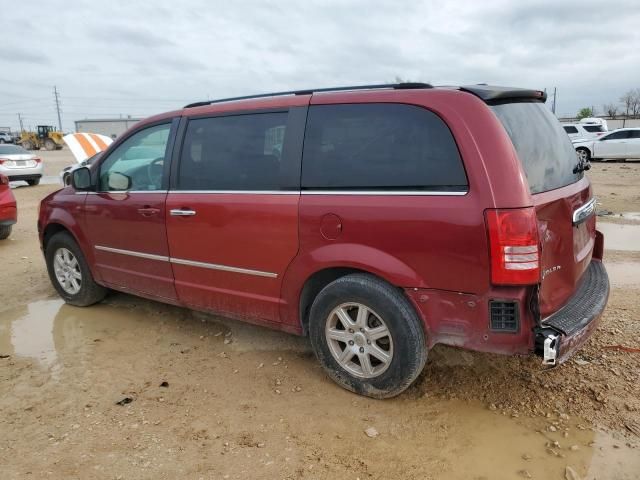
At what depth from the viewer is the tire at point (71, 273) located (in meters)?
4.97

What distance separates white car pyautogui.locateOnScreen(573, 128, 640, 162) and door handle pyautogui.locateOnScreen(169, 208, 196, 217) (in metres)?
20.7

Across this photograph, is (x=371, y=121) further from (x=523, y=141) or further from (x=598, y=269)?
(x=598, y=269)

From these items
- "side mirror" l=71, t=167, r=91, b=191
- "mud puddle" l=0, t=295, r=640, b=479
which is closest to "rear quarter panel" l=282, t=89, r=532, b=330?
"mud puddle" l=0, t=295, r=640, b=479

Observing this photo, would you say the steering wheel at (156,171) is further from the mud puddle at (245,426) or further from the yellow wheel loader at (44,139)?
the yellow wheel loader at (44,139)

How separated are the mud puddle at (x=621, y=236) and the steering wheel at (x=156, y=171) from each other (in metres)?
5.88

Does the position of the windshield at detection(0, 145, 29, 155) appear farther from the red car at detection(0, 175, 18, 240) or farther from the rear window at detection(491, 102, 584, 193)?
the rear window at detection(491, 102, 584, 193)

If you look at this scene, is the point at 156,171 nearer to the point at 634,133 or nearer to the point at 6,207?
the point at 6,207

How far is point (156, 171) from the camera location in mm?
4160

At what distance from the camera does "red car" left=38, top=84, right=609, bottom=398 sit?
269cm

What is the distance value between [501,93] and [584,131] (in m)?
22.9

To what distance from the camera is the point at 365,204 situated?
9.82 ft

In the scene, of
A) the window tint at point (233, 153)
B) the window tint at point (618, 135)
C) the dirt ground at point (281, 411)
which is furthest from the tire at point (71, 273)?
the window tint at point (618, 135)

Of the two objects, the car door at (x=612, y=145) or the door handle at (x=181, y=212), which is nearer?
the door handle at (x=181, y=212)

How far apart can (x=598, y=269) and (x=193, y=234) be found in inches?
115
